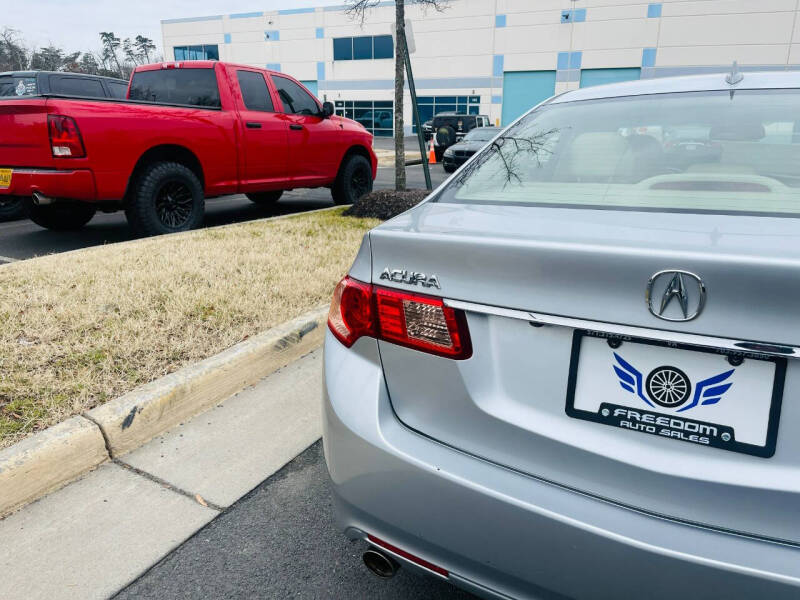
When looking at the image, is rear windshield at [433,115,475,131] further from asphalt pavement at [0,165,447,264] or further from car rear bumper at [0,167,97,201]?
car rear bumper at [0,167,97,201]

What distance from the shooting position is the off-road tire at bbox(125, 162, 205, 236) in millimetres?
6016

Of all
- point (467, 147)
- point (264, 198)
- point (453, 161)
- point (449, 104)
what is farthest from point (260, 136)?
point (449, 104)

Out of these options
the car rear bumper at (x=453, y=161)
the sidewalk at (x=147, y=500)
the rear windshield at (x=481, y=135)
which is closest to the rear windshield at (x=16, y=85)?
the sidewalk at (x=147, y=500)

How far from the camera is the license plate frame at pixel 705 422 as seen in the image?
1089 mm

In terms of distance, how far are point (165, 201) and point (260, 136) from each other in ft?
4.93

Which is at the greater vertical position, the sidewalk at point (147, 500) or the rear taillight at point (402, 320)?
the rear taillight at point (402, 320)

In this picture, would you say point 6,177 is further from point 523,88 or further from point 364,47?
point 364,47

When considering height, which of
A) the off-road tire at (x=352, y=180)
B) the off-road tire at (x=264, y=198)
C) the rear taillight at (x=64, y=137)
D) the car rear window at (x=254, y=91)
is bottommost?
the off-road tire at (x=264, y=198)

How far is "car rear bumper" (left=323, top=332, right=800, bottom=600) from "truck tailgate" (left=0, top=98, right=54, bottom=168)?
497cm

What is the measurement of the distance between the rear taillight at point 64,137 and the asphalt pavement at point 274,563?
438 cm

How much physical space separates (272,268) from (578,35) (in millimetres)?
38681

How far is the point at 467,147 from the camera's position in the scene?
1647cm

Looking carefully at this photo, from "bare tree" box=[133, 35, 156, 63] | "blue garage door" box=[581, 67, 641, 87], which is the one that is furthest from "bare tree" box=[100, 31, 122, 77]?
"blue garage door" box=[581, 67, 641, 87]

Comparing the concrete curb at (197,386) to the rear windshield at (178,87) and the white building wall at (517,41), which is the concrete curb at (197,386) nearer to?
the rear windshield at (178,87)
